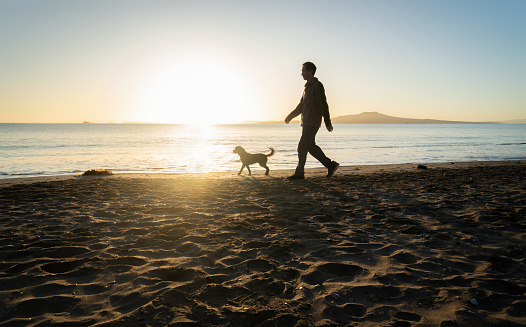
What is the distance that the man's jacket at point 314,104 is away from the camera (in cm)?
770

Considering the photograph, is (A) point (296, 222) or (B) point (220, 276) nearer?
(B) point (220, 276)

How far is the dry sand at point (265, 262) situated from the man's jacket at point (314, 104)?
2.98m

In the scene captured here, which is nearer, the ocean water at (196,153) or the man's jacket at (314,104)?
the man's jacket at (314,104)

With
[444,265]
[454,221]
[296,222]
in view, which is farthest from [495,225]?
[296,222]

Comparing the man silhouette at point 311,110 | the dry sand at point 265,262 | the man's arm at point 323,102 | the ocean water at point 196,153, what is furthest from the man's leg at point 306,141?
the ocean water at point 196,153

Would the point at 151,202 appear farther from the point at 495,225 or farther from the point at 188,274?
the point at 495,225

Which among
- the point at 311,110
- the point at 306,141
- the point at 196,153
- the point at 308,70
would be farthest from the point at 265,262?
the point at 196,153

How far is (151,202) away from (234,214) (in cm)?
172

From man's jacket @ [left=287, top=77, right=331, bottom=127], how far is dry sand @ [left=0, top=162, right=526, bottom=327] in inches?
117

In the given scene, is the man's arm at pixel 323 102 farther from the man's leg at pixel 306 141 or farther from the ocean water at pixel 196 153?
the ocean water at pixel 196 153

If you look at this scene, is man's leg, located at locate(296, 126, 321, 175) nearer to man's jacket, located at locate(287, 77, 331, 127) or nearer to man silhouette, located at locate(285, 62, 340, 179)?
man silhouette, located at locate(285, 62, 340, 179)

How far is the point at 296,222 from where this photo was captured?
405 cm

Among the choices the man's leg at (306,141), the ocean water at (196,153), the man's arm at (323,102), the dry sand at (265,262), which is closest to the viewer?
the dry sand at (265,262)

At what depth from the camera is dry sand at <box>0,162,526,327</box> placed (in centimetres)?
205
